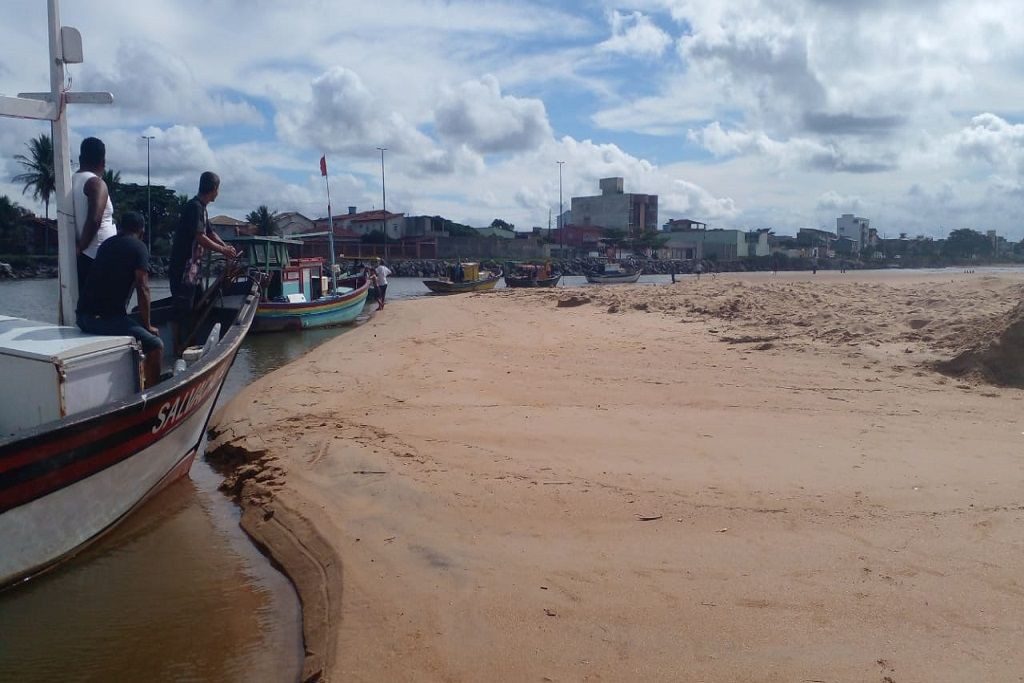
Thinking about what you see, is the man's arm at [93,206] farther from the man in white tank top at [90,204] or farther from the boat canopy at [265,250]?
the boat canopy at [265,250]

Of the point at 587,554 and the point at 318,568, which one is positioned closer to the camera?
the point at 587,554

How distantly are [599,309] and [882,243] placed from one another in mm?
116865

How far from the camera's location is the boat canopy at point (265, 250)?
20109mm

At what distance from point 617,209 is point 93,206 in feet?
309

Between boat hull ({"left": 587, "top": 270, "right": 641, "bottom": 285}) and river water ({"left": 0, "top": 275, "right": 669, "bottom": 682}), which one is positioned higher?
boat hull ({"left": 587, "top": 270, "right": 641, "bottom": 285})

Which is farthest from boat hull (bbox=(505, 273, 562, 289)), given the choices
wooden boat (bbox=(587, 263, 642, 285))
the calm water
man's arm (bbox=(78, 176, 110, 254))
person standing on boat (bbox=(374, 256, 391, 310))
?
man's arm (bbox=(78, 176, 110, 254))

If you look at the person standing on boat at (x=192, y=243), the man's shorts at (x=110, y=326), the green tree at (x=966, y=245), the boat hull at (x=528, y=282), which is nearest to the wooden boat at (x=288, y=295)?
the person standing on boat at (x=192, y=243)

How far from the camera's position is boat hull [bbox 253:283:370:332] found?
21.4m

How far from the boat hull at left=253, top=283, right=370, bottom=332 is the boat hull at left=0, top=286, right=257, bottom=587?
49.0 ft

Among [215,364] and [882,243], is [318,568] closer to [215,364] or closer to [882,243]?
[215,364]

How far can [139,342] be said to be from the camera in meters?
5.77

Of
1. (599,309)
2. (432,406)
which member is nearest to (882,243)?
(599,309)

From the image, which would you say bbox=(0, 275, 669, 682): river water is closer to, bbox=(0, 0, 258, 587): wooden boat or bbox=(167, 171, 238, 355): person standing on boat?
bbox=(0, 0, 258, 587): wooden boat

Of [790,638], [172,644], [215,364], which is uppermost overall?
[215,364]
